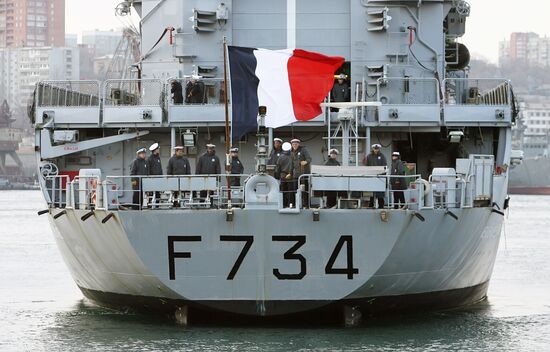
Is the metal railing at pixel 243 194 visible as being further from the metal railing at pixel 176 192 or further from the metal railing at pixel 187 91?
the metal railing at pixel 187 91

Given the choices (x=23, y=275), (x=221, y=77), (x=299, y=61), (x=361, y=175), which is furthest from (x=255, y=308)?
(x=23, y=275)

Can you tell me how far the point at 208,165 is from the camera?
23750 mm

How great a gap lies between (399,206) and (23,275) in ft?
52.7

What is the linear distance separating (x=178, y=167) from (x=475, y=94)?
311 inches

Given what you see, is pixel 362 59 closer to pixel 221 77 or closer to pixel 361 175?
pixel 221 77

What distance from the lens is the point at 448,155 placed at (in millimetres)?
27156

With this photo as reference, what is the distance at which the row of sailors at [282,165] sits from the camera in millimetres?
22969

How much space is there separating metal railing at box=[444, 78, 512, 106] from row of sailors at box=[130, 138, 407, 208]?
3157 mm

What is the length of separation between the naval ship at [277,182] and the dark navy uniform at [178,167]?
18.0 inches

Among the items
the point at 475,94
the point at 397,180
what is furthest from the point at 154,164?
the point at 475,94

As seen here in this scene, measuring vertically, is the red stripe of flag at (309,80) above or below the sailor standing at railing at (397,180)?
above

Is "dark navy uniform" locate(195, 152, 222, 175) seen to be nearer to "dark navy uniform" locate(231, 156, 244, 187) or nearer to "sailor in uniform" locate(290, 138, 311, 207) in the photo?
"dark navy uniform" locate(231, 156, 244, 187)

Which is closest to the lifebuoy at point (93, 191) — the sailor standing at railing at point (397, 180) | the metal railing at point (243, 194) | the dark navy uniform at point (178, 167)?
the metal railing at point (243, 194)

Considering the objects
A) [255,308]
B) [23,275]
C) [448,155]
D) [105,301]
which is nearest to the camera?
[255,308]
